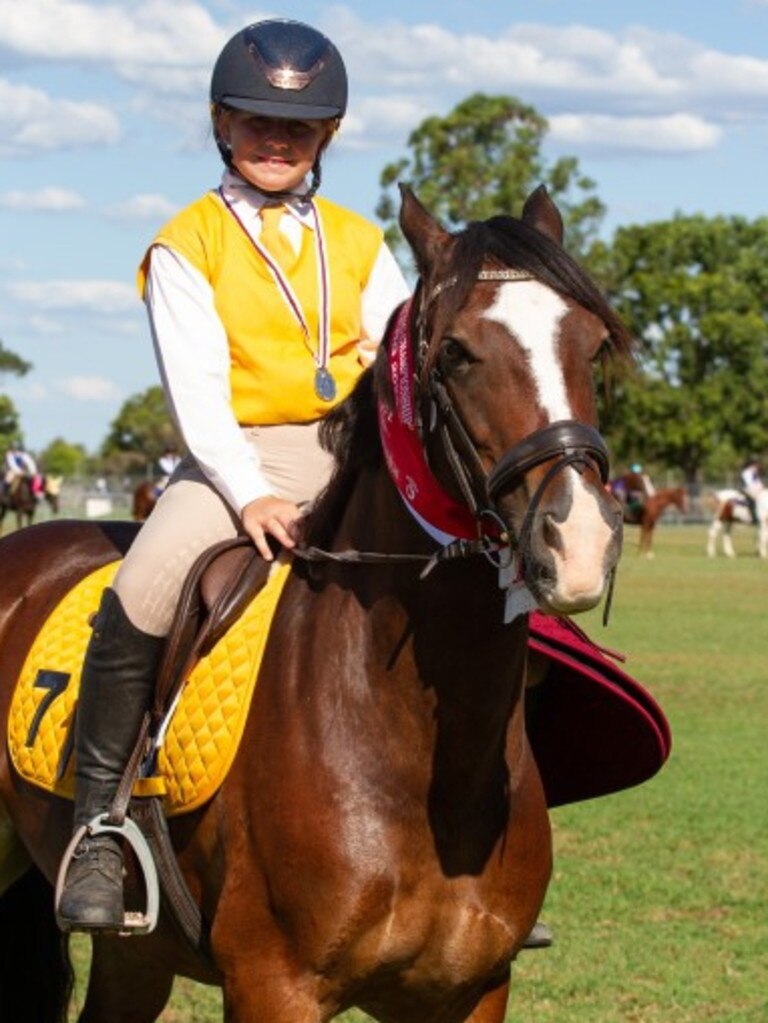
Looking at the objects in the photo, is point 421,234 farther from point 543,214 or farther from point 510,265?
point 543,214

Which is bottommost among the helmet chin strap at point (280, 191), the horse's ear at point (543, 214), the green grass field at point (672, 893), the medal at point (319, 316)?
the green grass field at point (672, 893)

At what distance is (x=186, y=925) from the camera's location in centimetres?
486

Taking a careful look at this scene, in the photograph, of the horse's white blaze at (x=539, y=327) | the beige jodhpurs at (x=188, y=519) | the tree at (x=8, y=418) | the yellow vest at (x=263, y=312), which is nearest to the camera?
the horse's white blaze at (x=539, y=327)

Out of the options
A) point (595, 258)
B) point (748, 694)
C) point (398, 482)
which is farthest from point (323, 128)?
point (595, 258)

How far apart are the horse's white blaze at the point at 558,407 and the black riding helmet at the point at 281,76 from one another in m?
1.21

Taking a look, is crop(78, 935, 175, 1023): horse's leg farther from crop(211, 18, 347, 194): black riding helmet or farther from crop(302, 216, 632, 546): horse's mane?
crop(211, 18, 347, 194): black riding helmet

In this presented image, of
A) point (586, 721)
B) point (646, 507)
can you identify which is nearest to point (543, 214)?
point (586, 721)

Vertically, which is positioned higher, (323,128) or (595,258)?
(595,258)

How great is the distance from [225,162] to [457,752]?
1.84 m

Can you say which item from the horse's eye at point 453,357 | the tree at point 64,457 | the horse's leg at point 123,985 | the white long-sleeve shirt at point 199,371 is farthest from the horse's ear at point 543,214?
the tree at point 64,457

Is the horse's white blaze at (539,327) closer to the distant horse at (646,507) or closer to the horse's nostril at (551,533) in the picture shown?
the horse's nostril at (551,533)

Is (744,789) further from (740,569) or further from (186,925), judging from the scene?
A: (740,569)

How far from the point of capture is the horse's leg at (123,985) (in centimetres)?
554

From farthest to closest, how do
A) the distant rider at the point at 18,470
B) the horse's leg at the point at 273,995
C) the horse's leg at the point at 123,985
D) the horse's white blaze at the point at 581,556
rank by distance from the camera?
the distant rider at the point at 18,470
the horse's leg at the point at 123,985
the horse's leg at the point at 273,995
the horse's white blaze at the point at 581,556
